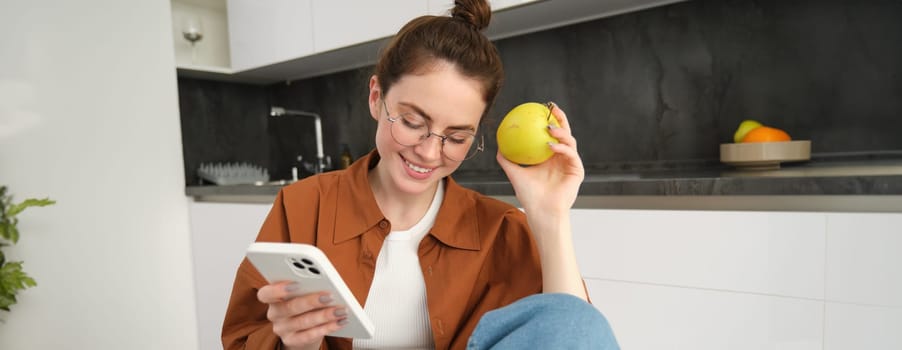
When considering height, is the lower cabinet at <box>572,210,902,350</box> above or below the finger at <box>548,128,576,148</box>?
below

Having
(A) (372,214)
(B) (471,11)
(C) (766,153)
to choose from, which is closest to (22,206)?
(A) (372,214)

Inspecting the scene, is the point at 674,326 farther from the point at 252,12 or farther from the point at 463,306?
the point at 252,12

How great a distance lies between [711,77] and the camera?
1736mm

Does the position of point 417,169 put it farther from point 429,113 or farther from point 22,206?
point 22,206

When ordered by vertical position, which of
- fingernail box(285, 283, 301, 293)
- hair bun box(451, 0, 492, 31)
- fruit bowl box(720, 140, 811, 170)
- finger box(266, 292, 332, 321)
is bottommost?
finger box(266, 292, 332, 321)

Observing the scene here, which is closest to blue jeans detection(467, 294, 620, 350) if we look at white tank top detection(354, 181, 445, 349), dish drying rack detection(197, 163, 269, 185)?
white tank top detection(354, 181, 445, 349)

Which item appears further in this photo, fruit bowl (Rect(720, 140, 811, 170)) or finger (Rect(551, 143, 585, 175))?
fruit bowl (Rect(720, 140, 811, 170))

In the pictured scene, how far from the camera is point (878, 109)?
1.50 metres

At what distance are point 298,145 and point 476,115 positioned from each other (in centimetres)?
215

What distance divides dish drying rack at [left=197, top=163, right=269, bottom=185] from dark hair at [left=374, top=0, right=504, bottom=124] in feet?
6.01

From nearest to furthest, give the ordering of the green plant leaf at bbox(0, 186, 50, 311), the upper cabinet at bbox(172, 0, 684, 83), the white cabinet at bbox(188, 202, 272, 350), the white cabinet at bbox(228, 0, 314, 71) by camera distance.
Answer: the green plant leaf at bbox(0, 186, 50, 311), the upper cabinet at bbox(172, 0, 684, 83), the white cabinet at bbox(188, 202, 272, 350), the white cabinet at bbox(228, 0, 314, 71)

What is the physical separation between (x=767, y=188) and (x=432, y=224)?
0.78 m

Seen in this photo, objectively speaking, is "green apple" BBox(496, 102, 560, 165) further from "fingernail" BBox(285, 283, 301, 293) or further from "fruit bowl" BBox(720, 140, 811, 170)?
"fruit bowl" BBox(720, 140, 811, 170)

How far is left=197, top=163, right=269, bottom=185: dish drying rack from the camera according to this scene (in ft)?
8.19
